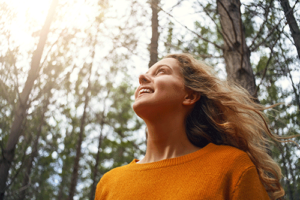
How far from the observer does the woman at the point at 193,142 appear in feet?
4.55

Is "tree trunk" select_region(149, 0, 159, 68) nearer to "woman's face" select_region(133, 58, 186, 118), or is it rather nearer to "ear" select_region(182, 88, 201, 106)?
"woman's face" select_region(133, 58, 186, 118)

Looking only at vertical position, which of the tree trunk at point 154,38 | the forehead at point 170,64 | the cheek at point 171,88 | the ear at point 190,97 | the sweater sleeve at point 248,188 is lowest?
the sweater sleeve at point 248,188

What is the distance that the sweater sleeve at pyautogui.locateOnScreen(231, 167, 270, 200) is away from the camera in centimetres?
127

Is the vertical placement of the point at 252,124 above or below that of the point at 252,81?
below

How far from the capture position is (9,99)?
337 centimetres

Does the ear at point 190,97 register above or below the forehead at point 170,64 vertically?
below

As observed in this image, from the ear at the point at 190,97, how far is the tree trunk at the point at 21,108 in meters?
2.56

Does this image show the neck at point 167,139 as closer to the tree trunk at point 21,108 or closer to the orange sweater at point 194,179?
the orange sweater at point 194,179

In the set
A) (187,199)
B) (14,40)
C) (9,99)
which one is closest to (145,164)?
(187,199)

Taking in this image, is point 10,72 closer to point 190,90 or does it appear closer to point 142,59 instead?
point 142,59

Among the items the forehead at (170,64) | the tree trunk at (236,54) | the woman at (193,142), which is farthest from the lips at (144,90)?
the tree trunk at (236,54)

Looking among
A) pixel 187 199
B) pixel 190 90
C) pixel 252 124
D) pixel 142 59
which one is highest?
pixel 142 59

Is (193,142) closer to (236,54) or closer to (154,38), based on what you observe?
(236,54)

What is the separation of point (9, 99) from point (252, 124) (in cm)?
328
